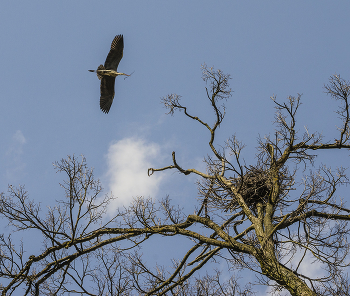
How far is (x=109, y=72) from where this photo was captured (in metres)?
11.3

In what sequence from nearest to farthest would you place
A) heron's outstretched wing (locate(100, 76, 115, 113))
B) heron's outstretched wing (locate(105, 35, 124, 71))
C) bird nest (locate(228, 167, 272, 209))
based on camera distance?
bird nest (locate(228, 167, 272, 209))
heron's outstretched wing (locate(105, 35, 124, 71))
heron's outstretched wing (locate(100, 76, 115, 113))

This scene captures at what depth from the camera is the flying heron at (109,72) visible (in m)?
11.2

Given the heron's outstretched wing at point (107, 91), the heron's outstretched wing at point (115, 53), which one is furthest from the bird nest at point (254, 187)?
the heron's outstretched wing at point (115, 53)

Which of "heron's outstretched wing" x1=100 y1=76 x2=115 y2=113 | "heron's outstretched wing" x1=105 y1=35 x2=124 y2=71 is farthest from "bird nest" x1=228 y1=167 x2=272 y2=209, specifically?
"heron's outstretched wing" x1=105 y1=35 x2=124 y2=71

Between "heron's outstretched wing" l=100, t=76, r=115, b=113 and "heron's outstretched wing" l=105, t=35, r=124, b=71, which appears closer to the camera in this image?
"heron's outstretched wing" l=105, t=35, r=124, b=71

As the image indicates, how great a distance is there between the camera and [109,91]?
11.7 m

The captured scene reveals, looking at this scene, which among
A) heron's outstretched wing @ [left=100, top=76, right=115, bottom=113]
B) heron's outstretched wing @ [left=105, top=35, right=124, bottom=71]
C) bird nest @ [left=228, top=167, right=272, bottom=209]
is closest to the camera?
bird nest @ [left=228, top=167, right=272, bottom=209]

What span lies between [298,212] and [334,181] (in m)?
0.98

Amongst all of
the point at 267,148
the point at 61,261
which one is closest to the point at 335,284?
the point at 267,148

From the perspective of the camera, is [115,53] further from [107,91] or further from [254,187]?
[254,187]

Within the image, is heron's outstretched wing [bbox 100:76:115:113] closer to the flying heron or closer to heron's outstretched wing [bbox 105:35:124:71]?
the flying heron

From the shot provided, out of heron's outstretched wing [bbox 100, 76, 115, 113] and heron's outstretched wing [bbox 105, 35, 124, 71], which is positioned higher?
heron's outstretched wing [bbox 105, 35, 124, 71]

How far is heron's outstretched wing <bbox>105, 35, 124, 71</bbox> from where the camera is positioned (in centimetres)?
1120

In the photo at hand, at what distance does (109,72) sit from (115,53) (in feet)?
2.16
